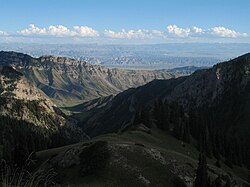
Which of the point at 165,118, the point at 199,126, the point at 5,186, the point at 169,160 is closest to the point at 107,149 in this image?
the point at 169,160

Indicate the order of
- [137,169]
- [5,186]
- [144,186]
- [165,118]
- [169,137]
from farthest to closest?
[165,118]
[169,137]
[137,169]
[144,186]
[5,186]

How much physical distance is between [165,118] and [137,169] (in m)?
79.7

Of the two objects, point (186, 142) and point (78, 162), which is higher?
point (78, 162)

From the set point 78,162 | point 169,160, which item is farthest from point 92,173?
point 169,160

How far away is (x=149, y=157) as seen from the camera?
6756 cm

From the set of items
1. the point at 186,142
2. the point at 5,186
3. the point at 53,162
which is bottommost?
the point at 186,142

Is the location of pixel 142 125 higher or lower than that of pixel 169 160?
lower

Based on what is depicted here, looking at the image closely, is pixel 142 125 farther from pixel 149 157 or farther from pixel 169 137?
pixel 149 157

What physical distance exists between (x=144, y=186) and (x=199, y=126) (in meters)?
95.0

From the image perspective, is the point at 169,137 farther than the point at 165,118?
No

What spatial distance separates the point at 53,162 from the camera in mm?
72125

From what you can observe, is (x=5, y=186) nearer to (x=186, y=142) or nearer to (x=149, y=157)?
(x=149, y=157)

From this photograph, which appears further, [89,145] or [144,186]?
[89,145]

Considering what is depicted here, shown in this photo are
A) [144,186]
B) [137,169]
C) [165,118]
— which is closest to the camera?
[144,186]
